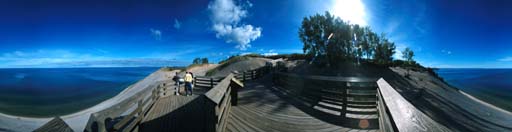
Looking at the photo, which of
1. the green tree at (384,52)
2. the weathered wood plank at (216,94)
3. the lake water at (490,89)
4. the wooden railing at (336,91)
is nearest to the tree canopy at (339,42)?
the green tree at (384,52)

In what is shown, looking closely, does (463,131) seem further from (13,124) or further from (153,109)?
(13,124)

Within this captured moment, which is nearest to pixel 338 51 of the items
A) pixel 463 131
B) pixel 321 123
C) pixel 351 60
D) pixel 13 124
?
pixel 351 60

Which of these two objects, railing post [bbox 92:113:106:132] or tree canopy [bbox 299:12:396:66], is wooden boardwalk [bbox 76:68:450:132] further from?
tree canopy [bbox 299:12:396:66]

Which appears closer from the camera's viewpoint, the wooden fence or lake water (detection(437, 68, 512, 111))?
the wooden fence

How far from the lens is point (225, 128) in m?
3.99

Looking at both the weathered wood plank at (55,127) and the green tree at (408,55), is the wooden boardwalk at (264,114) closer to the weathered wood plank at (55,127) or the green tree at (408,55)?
the weathered wood plank at (55,127)

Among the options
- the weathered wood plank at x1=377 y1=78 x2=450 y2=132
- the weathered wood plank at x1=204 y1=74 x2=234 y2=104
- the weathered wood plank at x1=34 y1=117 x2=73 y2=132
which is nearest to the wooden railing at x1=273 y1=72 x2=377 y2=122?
the weathered wood plank at x1=204 y1=74 x2=234 y2=104

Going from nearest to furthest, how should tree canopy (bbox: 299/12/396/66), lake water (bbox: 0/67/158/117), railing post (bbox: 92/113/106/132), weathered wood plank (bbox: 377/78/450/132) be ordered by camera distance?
weathered wood plank (bbox: 377/78/450/132)
railing post (bbox: 92/113/106/132)
lake water (bbox: 0/67/158/117)
tree canopy (bbox: 299/12/396/66)

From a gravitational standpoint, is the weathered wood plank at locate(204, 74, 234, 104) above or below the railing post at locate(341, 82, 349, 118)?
above

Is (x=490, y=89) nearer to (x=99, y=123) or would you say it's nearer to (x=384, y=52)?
(x=384, y=52)

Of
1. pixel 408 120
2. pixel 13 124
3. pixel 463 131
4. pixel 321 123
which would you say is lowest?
pixel 13 124

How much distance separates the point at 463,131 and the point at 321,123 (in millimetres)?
4304

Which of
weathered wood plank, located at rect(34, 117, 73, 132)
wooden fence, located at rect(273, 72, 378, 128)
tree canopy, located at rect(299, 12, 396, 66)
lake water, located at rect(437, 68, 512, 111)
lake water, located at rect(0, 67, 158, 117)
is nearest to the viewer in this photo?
weathered wood plank, located at rect(34, 117, 73, 132)

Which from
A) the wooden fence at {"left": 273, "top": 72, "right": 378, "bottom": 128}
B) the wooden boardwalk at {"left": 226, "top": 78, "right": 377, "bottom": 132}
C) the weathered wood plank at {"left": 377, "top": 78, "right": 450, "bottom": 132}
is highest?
the weathered wood plank at {"left": 377, "top": 78, "right": 450, "bottom": 132}
